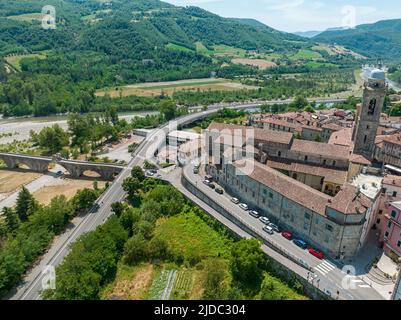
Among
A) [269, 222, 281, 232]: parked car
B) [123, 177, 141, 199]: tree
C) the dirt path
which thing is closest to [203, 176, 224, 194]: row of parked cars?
[269, 222, 281, 232]: parked car

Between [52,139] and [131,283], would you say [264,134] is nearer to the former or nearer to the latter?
[131,283]

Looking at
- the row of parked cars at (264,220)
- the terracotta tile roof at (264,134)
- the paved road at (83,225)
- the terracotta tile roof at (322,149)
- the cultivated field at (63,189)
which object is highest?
the terracotta tile roof at (264,134)

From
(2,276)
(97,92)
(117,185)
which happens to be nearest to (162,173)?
(117,185)

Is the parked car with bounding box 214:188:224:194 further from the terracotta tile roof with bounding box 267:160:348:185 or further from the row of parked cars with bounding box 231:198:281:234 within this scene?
the terracotta tile roof with bounding box 267:160:348:185

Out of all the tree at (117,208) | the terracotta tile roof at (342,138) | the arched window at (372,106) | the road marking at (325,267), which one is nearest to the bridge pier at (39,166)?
the tree at (117,208)

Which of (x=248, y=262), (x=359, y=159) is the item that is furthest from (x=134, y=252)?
(x=359, y=159)

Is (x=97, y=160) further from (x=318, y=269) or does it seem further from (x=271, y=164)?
(x=318, y=269)

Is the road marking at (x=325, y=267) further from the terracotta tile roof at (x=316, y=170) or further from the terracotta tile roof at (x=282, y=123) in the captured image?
the terracotta tile roof at (x=282, y=123)

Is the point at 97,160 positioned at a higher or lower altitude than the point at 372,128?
lower
